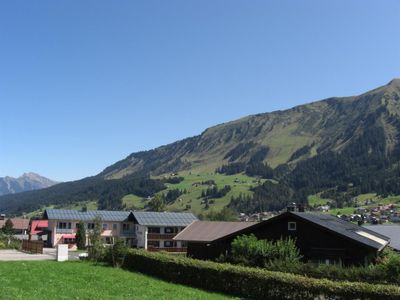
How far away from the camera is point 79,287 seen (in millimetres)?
25188

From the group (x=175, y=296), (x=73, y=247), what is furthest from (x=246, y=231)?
(x=73, y=247)

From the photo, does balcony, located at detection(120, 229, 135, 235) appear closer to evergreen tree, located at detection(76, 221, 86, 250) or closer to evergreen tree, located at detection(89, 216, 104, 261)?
evergreen tree, located at detection(76, 221, 86, 250)

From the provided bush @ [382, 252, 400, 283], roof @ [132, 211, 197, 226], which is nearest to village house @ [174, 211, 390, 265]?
bush @ [382, 252, 400, 283]

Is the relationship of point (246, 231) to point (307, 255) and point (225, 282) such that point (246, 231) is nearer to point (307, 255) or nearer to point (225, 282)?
point (307, 255)

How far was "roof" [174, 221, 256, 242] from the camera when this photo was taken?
59.6 meters

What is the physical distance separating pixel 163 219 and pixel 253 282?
63.0 m

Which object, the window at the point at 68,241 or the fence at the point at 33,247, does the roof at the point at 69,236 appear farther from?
the fence at the point at 33,247

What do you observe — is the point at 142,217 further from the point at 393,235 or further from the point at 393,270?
the point at 393,270

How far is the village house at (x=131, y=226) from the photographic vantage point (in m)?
86.9

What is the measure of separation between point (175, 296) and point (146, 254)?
1342 cm

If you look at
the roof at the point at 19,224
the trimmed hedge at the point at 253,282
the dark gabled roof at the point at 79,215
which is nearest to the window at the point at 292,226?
the trimmed hedge at the point at 253,282

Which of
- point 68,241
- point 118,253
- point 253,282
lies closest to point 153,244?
point 68,241

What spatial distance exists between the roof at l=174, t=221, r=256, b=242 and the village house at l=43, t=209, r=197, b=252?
20624 mm

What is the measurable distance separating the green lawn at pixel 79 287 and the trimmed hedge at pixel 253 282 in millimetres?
1407
